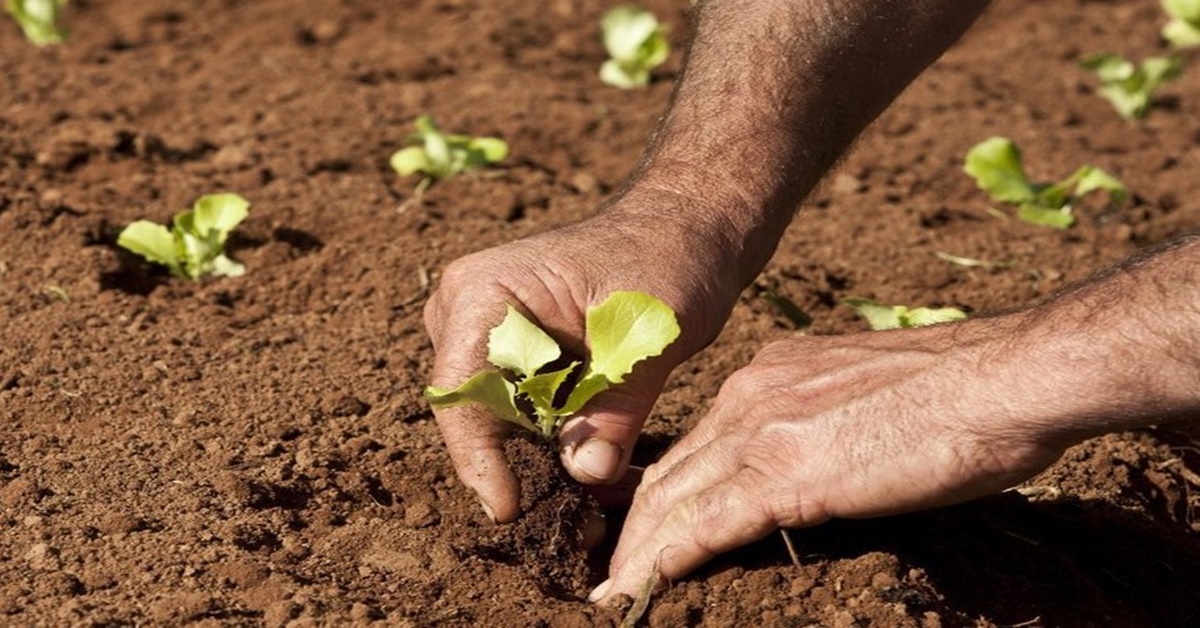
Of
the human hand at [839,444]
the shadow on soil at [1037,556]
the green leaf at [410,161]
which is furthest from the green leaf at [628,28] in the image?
the human hand at [839,444]

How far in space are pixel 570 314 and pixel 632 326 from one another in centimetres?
17

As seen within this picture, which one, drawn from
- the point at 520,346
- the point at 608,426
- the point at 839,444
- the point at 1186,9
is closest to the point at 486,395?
the point at 520,346

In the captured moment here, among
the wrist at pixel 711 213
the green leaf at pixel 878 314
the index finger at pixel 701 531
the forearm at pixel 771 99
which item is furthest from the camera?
the green leaf at pixel 878 314

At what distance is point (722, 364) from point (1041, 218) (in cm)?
120

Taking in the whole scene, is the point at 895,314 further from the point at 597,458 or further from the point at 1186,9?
the point at 1186,9

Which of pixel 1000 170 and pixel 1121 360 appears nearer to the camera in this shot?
pixel 1121 360

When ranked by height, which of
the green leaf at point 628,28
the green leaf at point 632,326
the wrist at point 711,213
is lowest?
the green leaf at point 628,28

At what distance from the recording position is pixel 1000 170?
4273 millimetres

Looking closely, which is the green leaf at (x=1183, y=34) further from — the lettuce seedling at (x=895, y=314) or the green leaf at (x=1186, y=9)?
the lettuce seedling at (x=895, y=314)

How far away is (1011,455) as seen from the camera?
2.47 m

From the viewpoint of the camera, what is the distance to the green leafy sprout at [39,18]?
5066 mm

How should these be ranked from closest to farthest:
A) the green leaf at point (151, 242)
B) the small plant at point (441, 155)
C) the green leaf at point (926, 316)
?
the green leaf at point (926, 316), the green leaf at point (151, 242), the small plant at point (441, 155)

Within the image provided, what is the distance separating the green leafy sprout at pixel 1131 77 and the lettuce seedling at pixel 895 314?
76.0 inches

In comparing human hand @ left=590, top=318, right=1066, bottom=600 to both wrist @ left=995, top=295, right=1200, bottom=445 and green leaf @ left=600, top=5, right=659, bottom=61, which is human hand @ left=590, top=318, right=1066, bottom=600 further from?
green leaf @ left=600, top=5, right=659, bottom=61
